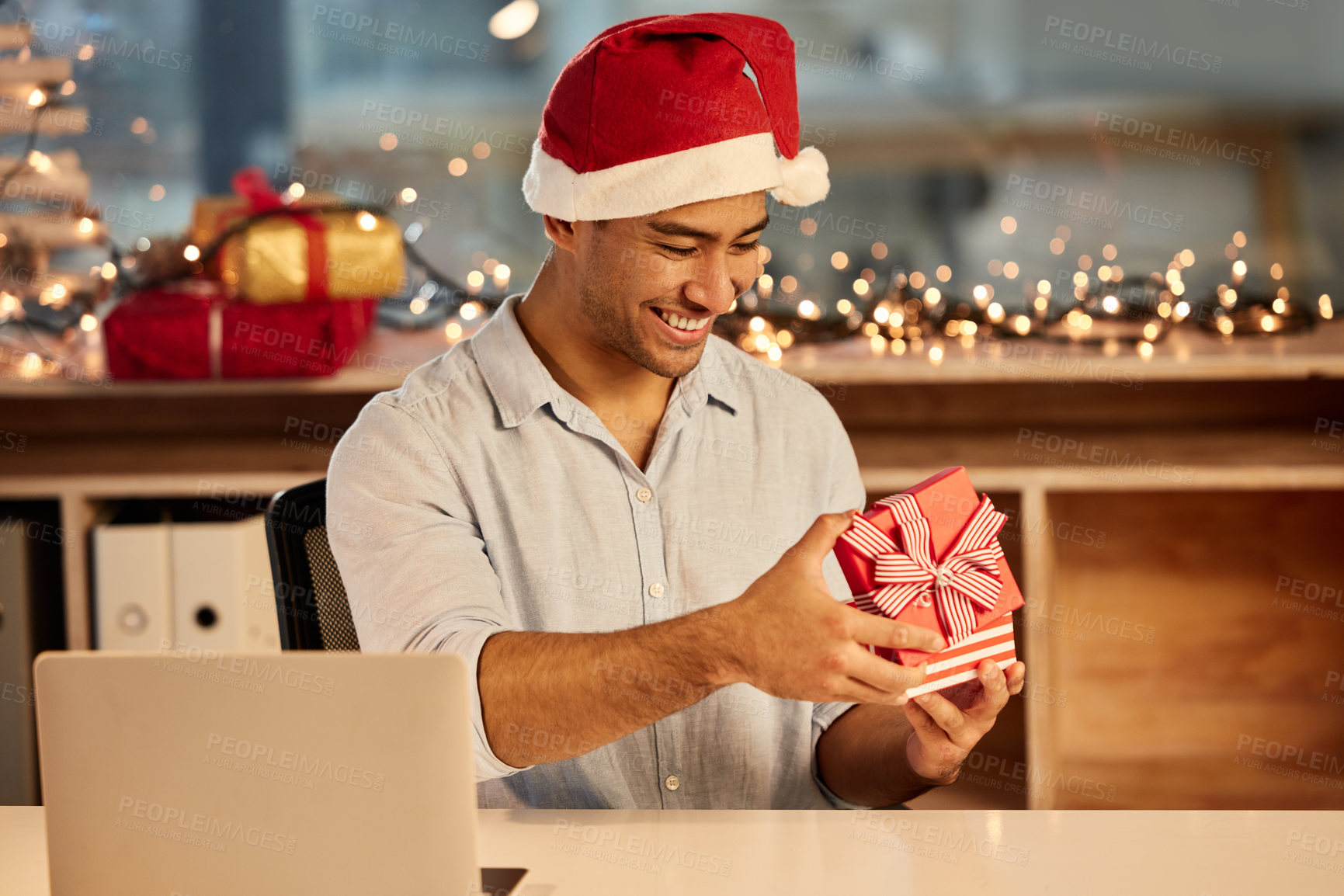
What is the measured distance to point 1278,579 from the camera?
85.5 inches

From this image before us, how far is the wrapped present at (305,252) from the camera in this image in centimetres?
187

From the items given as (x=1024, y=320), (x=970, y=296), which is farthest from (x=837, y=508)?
(x=970, y=296)

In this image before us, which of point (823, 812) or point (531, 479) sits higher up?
point (531, 479)

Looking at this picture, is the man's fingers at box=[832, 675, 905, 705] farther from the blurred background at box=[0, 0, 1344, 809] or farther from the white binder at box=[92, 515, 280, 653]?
the white binder at box=[92, 515, 280, 653]

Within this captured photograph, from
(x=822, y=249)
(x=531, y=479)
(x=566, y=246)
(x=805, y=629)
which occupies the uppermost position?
(x=822, y=249)

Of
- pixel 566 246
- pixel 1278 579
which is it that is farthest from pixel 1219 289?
pixel 566 246

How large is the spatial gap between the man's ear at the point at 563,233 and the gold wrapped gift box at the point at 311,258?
80 centimetres

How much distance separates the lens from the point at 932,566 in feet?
2.99

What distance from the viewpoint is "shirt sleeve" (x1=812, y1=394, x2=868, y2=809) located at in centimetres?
122

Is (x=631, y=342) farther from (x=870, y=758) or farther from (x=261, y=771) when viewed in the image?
(x=261, y=771)

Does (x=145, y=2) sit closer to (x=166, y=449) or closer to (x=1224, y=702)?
(x=166, y=449)

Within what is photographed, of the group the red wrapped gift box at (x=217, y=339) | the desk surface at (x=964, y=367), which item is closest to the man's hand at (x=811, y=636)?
the desk surface at (x=964, y=367)

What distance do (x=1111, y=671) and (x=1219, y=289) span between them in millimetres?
761

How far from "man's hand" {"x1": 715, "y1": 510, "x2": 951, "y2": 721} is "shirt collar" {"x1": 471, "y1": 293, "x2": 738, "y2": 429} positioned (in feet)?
1.25
